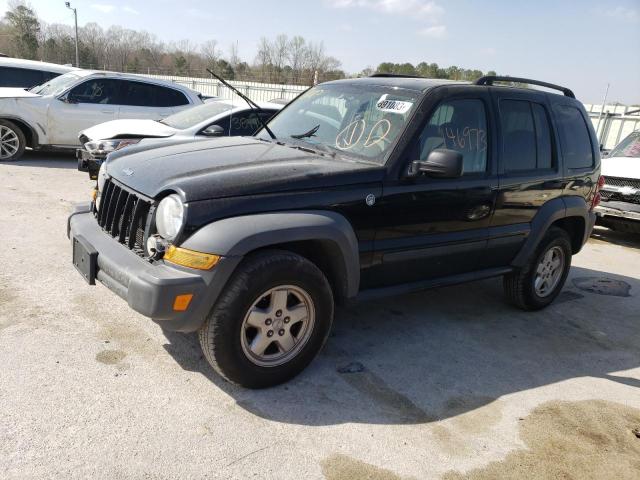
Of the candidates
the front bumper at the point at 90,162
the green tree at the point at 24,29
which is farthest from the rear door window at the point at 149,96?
the green tree at the point at 24,29

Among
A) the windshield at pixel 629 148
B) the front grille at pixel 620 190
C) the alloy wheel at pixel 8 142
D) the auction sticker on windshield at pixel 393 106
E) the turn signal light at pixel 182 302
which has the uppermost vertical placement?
the auction sticker on windshield at pixel 393 106

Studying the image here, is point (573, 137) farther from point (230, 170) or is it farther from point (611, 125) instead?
point (611, 125)

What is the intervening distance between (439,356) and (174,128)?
565cm

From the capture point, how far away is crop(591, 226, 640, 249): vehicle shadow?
877 centimetres

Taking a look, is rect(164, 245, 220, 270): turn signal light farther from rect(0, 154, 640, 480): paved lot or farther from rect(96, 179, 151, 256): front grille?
rect(0, 154, 640, 480): paved lot

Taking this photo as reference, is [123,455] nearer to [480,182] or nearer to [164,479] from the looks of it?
[164,479]

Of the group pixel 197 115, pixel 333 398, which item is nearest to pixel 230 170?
pixel 333 398

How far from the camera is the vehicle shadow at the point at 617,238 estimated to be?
8770 millimetres

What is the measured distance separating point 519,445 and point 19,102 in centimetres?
Result: 981

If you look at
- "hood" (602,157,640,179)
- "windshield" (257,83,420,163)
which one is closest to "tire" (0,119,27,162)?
"windshield" (257,83,420,163)

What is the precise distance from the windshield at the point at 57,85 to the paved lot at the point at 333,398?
609 centimetres

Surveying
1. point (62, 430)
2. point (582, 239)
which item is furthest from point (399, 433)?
point (582, 239)

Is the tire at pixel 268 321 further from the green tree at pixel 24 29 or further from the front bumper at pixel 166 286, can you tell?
the green tree at pixel 24 29

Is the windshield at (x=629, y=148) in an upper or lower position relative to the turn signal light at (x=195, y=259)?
upper
